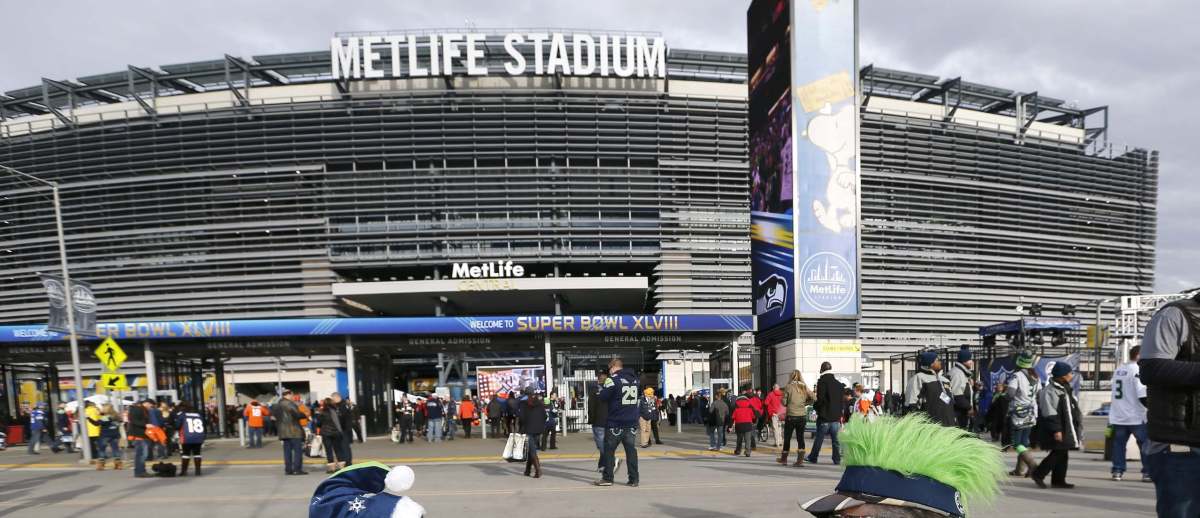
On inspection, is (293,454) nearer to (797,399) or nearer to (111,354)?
(111,354)

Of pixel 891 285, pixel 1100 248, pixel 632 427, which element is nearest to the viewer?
pixel 632 427

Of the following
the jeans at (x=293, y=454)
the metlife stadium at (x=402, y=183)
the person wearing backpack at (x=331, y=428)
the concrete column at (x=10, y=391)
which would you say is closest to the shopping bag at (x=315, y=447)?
the jeans at (x=293, y=454)

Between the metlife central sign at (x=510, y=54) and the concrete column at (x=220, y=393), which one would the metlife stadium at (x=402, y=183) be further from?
the concrete column at (x=220, y=393)

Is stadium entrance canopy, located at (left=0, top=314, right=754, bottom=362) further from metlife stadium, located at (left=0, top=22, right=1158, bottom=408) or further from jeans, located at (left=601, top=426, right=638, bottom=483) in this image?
metlife stadium, located at (left=0, top=22, right=1158, bottom=408)

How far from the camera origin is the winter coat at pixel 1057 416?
899cm

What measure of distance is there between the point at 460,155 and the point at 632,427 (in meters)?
43.1

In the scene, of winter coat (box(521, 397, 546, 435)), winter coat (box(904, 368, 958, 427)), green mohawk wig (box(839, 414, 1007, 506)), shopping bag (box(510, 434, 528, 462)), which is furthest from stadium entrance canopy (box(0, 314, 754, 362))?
green mohawk wig (box(839, 414, 1007, 506))

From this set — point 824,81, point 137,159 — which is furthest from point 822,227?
point 137,159

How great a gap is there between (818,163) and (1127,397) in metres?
11.9

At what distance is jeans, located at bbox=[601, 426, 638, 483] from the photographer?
10.4 metres

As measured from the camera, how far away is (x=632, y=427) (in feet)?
34.8

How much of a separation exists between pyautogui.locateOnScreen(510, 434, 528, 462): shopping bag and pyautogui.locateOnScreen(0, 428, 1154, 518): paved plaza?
0.39 m

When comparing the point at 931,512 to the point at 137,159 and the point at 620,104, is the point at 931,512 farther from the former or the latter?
the point at 137,159

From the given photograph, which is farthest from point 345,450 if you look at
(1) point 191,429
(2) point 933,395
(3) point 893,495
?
(3) point 893,495
